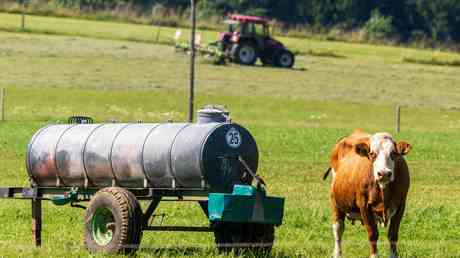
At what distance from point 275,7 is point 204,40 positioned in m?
55.6

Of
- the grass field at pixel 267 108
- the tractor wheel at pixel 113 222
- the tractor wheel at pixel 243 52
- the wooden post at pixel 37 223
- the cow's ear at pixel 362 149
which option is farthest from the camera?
the tractor wheel at pixel 243 52

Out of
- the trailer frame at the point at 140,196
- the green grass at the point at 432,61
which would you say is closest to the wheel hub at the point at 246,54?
the green grass at the point at 432,61

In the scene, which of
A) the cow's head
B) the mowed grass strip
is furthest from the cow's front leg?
the mowed grass strip

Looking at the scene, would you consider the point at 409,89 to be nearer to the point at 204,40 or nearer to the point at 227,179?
the point at 204,40

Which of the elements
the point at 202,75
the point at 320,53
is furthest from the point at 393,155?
the point at 320,53

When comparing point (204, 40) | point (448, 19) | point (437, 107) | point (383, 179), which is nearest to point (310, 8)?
point (448, 19)

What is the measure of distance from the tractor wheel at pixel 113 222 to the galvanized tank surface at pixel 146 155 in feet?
Result: 1.50

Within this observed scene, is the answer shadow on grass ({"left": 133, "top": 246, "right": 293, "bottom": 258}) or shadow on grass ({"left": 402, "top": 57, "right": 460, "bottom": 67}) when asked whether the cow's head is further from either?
shadow on grass ({"left": 402, "top": 57, "right": 460, "bottom": 67})

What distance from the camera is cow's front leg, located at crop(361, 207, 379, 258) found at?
53.0ft

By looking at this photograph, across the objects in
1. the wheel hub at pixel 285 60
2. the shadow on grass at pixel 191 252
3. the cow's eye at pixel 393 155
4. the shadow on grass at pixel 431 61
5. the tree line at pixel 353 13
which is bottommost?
the tree line at pixel 353 13

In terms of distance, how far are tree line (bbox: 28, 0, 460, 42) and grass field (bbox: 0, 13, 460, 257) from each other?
4335 cm

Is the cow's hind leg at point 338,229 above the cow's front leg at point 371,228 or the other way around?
the other way around

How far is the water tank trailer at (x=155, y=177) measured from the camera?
16500 mm

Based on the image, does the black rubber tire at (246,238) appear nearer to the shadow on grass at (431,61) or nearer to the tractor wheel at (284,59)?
the tractor wheel at (284,59)
